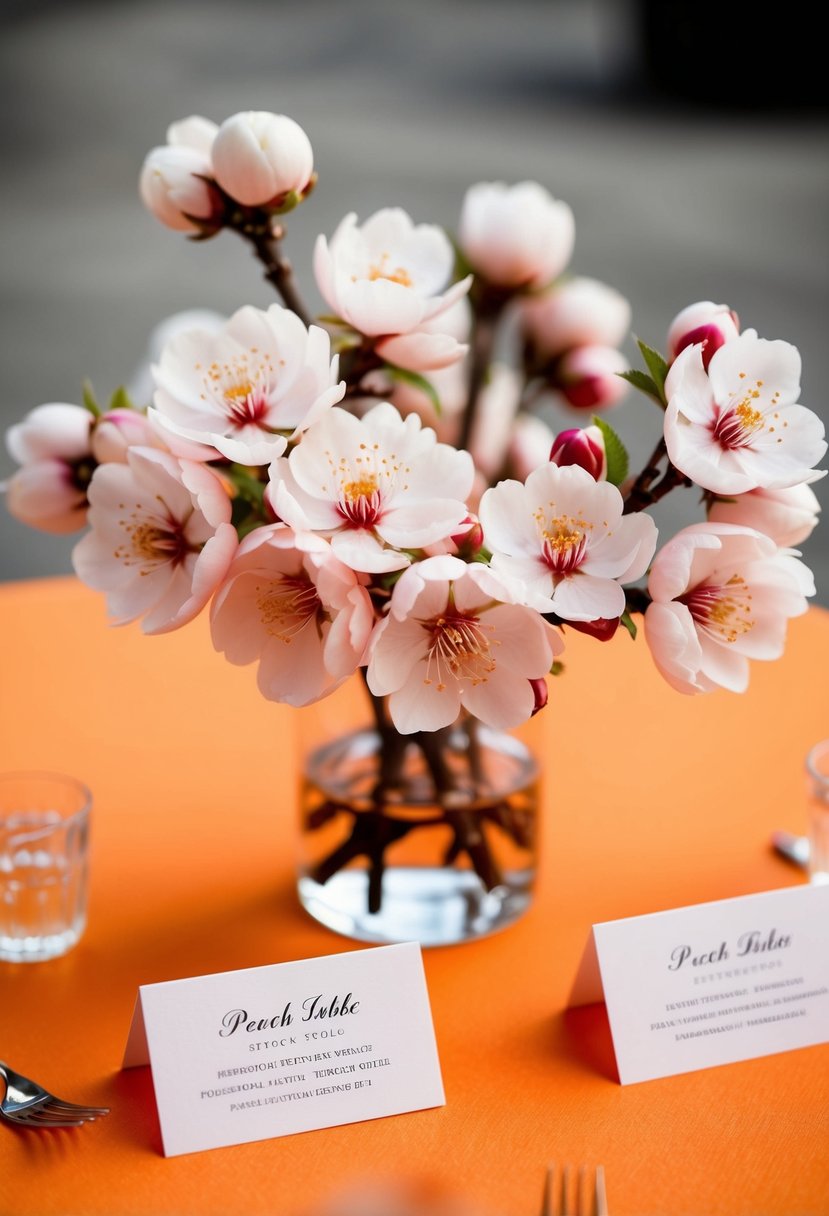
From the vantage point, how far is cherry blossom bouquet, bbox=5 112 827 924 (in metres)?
0.91

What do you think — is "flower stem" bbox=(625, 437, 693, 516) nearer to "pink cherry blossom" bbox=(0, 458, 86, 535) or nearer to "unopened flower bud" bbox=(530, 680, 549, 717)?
"unopened flower bud" bbox=(530, 680, 549, 717)

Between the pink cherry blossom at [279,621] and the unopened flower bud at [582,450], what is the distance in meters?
0.16

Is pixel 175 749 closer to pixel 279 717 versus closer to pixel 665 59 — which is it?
pixel 279 717

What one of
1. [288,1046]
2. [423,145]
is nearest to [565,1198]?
[288,1046]

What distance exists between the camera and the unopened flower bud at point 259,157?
3.26 feet

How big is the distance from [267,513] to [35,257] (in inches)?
194

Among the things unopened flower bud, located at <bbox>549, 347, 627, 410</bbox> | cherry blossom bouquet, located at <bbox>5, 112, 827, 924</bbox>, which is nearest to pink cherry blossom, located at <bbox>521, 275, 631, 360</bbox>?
unopened flower bud, located at <bbox>549, 347, 627, 410</bbox>

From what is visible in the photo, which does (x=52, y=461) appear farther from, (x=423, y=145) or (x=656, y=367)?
(x=423, y=145)

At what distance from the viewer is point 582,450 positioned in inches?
36.8

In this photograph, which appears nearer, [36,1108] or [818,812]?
[36,1108]

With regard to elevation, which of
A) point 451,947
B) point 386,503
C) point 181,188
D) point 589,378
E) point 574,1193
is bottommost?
point 451,947

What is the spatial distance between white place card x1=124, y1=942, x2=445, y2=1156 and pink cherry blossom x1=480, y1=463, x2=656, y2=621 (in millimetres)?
300

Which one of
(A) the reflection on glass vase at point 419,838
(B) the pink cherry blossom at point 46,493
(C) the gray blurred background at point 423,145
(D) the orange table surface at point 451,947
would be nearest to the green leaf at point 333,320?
(B) the pink cherry blossom at point 46,493

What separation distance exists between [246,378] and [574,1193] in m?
0.60
